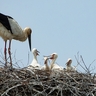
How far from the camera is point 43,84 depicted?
8.09m

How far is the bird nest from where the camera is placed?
7977 mm

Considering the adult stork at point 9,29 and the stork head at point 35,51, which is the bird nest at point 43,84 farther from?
the stork head at point 35,51

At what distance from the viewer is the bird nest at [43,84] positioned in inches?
314

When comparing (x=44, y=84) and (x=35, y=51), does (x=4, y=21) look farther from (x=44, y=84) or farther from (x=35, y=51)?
(x=44, y=84)

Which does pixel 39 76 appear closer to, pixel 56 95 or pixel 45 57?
pixel 56 95

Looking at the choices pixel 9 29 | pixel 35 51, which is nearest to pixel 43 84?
pixel 9 29

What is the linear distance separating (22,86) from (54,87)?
54 cm

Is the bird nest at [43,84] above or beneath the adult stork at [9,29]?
beneath

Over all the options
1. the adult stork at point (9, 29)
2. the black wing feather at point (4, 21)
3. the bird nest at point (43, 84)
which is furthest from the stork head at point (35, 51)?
the bird nest at point (43, 84)

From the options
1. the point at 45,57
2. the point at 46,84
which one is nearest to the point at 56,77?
the point at 46,84

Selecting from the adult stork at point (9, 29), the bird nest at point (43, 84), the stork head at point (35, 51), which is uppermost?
the adult stork at point (9, 29)

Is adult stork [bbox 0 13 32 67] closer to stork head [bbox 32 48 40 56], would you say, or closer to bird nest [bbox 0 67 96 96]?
stork head [bbox 32 48 40 56]

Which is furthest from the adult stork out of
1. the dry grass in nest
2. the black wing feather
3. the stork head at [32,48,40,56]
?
the dry grass in nest

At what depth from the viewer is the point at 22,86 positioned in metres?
8.05
